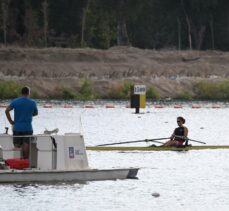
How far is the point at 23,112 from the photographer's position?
1282 inches

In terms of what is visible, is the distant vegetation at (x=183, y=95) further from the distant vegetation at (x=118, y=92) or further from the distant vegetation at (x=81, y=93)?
the distant vegetation at (x=81, y=93)

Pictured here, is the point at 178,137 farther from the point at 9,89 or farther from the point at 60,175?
the point at 9,89

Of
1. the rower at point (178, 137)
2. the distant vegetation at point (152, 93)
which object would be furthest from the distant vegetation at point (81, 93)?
the rower at point (178, 137)

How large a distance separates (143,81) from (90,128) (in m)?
37.4

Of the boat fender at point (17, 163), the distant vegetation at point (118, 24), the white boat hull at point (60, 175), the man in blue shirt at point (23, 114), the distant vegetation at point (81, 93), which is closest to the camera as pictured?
the white boat hull at point (60, 175)

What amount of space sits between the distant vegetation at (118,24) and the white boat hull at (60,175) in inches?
2875

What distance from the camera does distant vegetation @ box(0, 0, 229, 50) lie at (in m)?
109

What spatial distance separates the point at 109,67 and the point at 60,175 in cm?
7077

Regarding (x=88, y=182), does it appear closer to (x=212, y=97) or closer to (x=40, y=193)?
(x=40, y=193)

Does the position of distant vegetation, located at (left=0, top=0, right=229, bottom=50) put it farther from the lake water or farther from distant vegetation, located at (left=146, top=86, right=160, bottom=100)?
the lake water

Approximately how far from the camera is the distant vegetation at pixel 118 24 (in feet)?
357

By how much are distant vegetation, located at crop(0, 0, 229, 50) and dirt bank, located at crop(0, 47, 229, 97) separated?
3.63 m

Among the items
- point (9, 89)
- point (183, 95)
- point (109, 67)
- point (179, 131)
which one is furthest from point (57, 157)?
point (109, 67)

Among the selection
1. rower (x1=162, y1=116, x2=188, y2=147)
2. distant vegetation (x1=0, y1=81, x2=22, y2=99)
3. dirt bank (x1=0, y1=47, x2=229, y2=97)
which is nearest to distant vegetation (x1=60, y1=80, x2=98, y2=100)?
dirt bank (x1=0, y1=47, x2=229, y2=97)
